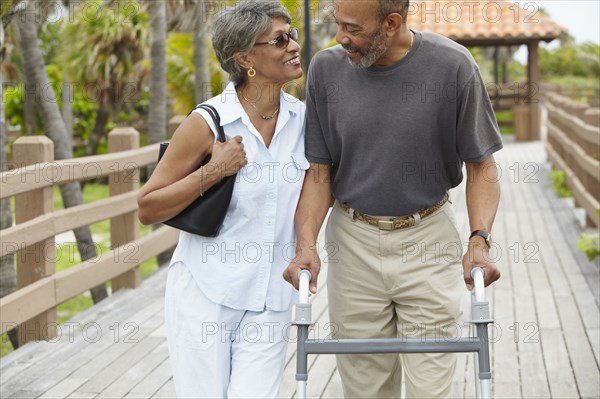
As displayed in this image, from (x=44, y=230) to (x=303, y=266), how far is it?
3223 millimetres

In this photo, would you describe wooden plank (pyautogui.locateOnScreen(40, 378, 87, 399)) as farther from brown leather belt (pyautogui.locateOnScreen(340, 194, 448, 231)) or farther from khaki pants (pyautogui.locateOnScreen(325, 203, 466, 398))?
brown leather belt (pyautogui.locateOnScreen(340, 194, 448, 231))

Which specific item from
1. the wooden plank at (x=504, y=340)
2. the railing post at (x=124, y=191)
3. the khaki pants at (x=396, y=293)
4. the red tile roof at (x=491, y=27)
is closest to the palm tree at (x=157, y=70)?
the railing post at (x=124, y=191)

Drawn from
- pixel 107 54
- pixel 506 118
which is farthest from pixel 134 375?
pixel 506 118

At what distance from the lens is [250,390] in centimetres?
347

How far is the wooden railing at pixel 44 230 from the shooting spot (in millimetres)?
5977

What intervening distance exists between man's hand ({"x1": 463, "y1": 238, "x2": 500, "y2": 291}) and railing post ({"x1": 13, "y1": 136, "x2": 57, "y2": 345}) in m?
3.47

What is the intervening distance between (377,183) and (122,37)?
78.7ft

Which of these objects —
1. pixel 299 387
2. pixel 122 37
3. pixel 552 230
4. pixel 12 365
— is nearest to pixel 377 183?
pixel 299 387

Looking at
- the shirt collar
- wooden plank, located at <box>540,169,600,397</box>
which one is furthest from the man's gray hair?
wooden plank, located at <box>540,169,600,397</box>

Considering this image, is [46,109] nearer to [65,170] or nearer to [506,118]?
[65,170]

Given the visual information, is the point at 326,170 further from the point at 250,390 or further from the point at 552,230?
the point at 552,230

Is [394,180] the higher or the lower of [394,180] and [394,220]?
the higher

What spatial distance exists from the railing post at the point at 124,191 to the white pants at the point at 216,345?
14.4ft

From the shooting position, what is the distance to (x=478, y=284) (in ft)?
10.7
